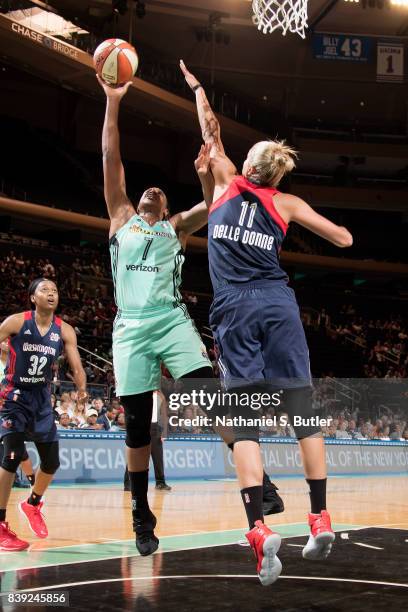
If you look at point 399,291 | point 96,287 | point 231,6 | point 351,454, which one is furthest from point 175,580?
point 399,291

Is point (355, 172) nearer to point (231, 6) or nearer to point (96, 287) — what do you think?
point (231, 6)

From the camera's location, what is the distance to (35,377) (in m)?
6.91

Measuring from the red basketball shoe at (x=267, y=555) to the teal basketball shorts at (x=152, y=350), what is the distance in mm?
1371

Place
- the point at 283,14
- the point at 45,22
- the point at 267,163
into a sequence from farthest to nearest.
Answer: the point at 45,22 → the point at 283,14 → the point at 267,163

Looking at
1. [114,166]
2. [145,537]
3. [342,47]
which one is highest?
[342,47]

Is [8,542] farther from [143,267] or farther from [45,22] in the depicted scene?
[45,22]

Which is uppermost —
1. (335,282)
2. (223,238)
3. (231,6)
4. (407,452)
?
(231,6)

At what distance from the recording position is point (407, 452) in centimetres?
2077

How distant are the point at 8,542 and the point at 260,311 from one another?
3495mm

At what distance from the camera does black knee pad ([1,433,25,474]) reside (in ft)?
21.7

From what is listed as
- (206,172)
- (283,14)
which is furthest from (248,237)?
(283,14)

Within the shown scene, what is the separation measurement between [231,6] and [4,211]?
11.1 m

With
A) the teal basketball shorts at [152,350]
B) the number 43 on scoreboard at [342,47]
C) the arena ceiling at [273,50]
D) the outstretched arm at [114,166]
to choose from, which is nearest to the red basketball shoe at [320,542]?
the teal basketball shorts at [152,350]

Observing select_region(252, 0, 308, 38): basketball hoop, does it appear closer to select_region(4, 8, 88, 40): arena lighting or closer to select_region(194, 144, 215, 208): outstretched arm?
select_region(194, 144, 215, 208): outstretched arm
